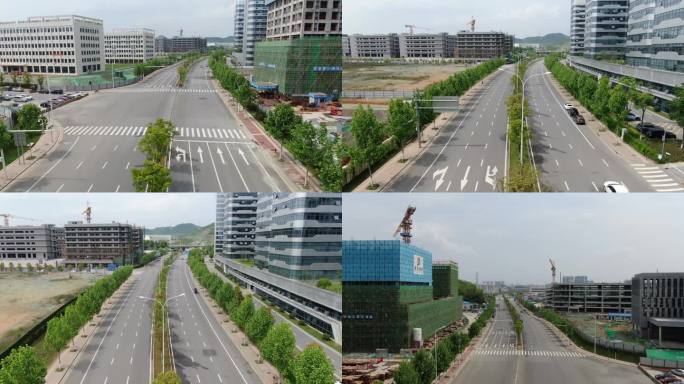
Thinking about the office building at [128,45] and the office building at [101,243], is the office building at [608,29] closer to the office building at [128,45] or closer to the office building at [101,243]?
the office building at [128,45]

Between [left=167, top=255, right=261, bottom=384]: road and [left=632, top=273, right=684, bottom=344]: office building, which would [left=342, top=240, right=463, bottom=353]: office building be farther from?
[left=632, top=273, right=684, bottom=344]: office building

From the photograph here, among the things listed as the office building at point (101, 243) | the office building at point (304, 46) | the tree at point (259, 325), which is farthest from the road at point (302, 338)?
the office building at point (304, 46)

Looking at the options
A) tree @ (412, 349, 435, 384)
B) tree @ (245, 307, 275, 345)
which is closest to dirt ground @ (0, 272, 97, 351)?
tree @ (245, 307, 275, 345)

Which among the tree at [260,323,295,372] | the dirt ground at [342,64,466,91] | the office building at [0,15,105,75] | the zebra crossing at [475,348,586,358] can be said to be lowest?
the zebra crossing at [475,348,586,358]

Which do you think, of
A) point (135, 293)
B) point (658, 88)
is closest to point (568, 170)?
point (658, 88)

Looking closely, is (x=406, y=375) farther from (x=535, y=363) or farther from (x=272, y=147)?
(x=272, y=147)

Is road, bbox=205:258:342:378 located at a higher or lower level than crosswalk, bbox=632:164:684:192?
lower

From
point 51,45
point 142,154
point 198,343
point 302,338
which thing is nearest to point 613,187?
point 302,338

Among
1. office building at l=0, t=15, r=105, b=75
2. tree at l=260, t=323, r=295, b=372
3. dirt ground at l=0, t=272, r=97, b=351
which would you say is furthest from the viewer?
office building at l=0, t=15, r=105, b=75
